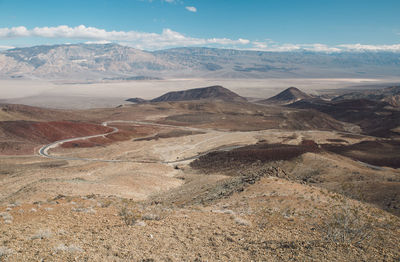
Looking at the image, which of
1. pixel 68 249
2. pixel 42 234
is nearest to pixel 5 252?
pixel 42 234

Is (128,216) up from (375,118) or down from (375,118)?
up

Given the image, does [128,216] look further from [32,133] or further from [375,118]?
[375,118]

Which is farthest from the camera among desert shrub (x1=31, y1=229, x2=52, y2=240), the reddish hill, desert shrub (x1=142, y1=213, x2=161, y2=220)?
the reddish hill

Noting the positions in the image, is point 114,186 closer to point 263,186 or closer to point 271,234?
point 263,186

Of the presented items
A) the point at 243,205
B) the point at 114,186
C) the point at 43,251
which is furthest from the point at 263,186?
the point at 43,251

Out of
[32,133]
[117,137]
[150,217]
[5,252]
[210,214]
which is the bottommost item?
[117,137]

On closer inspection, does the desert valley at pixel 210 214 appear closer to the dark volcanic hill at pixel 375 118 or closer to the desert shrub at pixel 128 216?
the desert shrub at pixel 128 216

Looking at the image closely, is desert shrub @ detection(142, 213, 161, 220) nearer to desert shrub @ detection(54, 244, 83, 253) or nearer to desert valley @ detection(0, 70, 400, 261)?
desert valley @ detection(0, 70, 400, 261)

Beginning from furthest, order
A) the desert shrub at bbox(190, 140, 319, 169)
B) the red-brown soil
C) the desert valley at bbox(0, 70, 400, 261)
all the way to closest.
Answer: the red-brown soil < the desert shrub at bbox(190, 140, 319, 169) < the desert valley at bbox(0, 70, 400, 261)

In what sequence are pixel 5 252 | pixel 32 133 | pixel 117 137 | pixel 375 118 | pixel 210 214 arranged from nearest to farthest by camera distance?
pixel 5 252 → pixel 210 214 → pixel 32 133 → pixel 117 137 → pixel 375 118

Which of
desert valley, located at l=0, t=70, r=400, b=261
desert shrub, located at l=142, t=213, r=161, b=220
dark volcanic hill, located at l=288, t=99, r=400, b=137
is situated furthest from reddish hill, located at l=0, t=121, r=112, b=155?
dark volcanic hill, located at l=288, t=99, r=400, b=137

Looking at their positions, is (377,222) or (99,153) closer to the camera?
(377,222)
